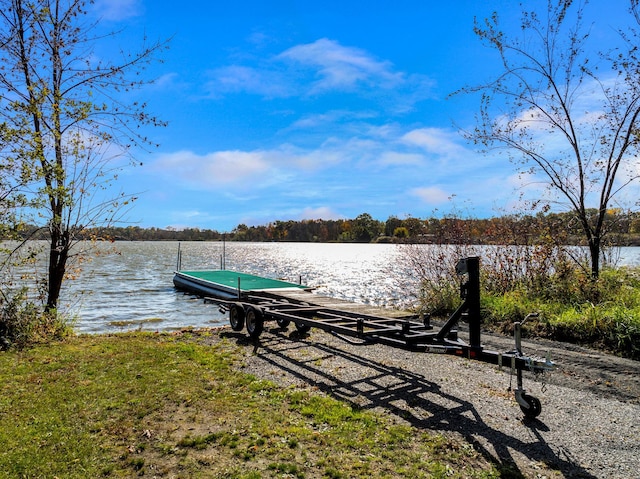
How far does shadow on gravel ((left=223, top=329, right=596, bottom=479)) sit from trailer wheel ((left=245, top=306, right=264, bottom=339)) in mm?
308

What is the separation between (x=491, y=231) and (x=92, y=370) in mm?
11813

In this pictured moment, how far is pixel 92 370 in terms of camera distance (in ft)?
22.2

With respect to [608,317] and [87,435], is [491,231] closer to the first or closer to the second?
[608,317]

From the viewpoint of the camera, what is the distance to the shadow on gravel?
4.05 m

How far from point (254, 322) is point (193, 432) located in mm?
4653

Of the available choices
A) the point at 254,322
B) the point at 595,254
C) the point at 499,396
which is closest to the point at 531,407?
the point at 499,396

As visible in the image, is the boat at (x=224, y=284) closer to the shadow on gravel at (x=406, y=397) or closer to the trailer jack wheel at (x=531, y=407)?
the shadow on gravel at (x=406, y=397)

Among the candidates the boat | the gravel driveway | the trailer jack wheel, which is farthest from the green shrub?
the trailer jack wheel

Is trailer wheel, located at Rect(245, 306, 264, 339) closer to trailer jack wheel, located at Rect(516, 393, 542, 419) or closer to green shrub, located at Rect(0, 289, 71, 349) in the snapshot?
green shrub, located at Rect(0, 289, 71, 349)

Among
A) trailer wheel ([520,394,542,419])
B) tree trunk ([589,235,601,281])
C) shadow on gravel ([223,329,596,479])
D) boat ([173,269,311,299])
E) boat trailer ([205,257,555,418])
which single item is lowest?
boat ([173,269,311,299])

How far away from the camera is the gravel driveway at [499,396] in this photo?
13.4ft

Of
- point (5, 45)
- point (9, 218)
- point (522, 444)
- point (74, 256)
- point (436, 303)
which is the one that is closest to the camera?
point (522, 444)

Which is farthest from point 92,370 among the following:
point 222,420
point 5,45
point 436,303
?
point 436,303

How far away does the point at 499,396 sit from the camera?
5.63m
